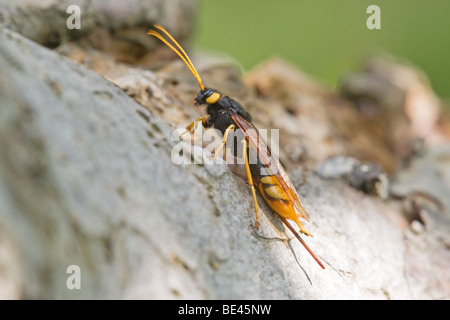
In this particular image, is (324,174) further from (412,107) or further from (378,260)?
(412,107)

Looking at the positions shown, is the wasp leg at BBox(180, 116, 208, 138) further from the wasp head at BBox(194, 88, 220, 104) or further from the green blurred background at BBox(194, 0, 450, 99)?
the green blurred background at BBox(194, 0, 450, 99)

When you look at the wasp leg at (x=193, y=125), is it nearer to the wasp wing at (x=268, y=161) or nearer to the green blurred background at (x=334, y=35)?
the wasp wing at (x=268, y=161)

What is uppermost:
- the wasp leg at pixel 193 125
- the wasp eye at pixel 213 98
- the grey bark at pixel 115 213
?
the wasp eye at pixel 213 98

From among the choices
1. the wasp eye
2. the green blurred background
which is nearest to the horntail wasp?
the wasp eye

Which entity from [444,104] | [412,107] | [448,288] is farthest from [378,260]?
[444,104]

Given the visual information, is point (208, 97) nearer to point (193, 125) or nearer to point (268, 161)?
point (193, 125)

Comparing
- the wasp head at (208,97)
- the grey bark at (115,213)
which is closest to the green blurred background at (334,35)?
the wasp head at (208,97)

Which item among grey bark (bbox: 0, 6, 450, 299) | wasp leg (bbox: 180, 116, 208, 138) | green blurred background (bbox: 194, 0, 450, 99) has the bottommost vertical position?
grey bark (bbox: 0, 6, 450, 299)
